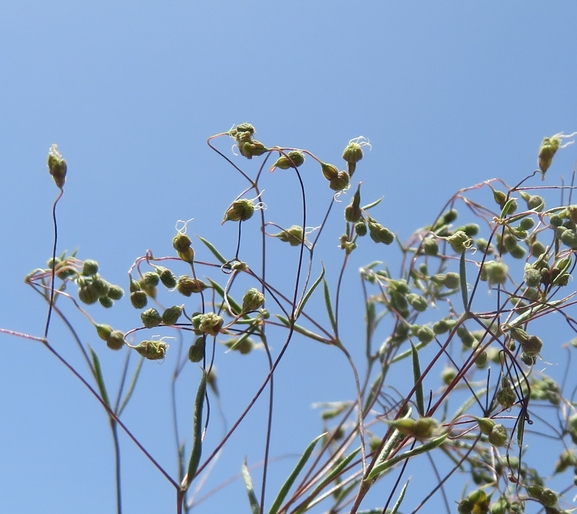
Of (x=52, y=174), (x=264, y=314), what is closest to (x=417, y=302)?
(x=264, y=314)

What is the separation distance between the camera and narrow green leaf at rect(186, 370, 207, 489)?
1.65 m

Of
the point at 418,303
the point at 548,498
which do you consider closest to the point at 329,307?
the point at 418,303

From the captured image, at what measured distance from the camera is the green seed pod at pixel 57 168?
1796 mm

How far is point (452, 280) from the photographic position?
86.3 inches

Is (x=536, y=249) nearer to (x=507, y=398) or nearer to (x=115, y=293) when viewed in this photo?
(x=507, y=398)

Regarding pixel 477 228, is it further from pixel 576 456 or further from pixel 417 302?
pixel 576 456

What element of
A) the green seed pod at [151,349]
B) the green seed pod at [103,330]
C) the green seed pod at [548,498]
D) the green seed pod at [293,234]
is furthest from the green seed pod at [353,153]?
the green seed pod at [548,498]

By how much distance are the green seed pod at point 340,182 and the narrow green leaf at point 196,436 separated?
2.38 feet

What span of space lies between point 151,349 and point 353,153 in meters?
0.91

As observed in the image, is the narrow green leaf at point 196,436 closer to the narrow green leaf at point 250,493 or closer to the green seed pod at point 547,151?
the narrow green leaf at point 250,493

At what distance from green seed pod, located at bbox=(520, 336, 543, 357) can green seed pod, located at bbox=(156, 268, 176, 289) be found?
111cm

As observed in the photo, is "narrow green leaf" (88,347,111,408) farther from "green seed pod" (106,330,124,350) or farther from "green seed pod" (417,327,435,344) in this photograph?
"green seed pod" (417,327,435,344)

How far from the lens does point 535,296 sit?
1.81 meters

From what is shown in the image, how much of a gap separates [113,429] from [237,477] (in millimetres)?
680
